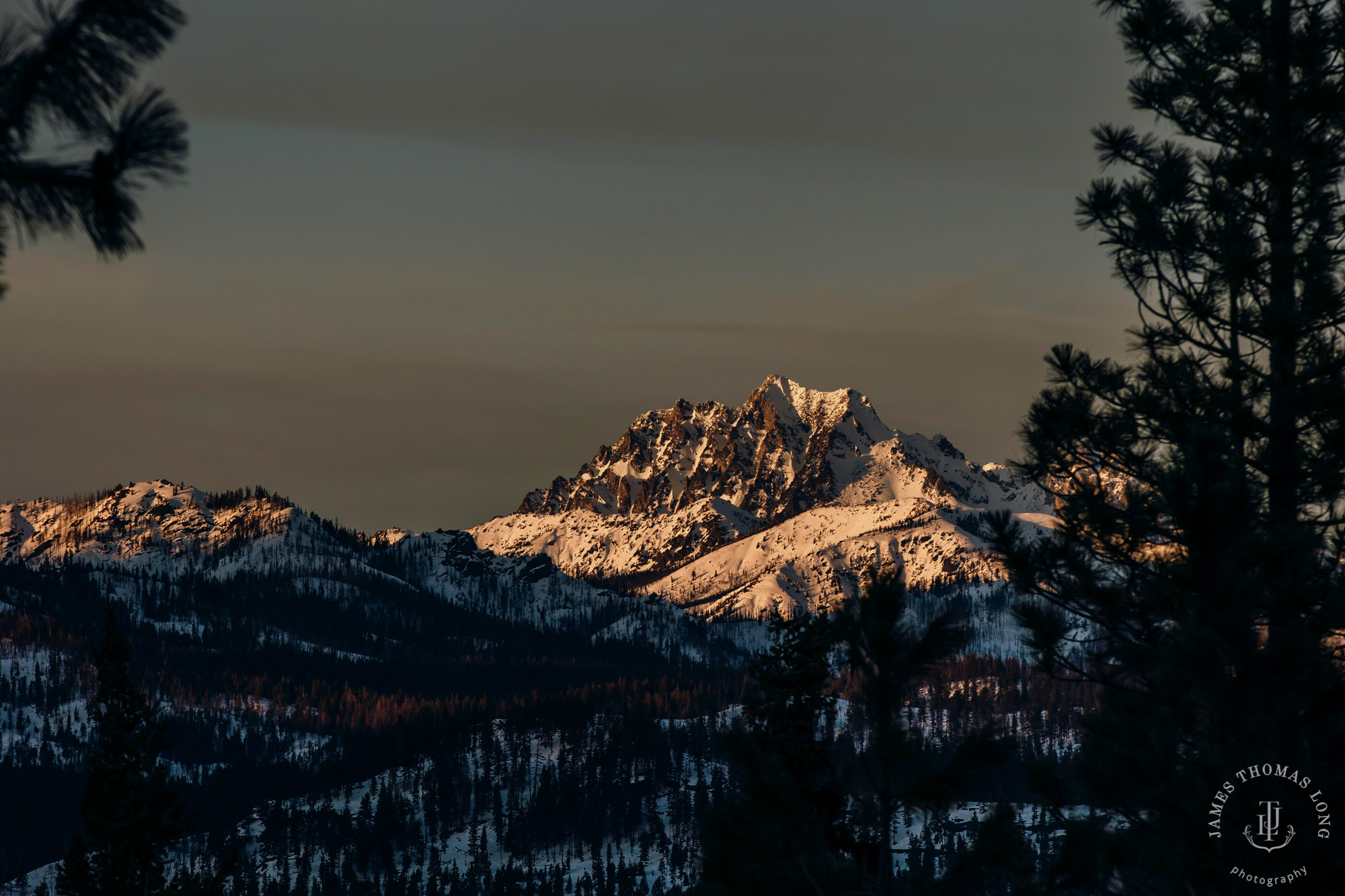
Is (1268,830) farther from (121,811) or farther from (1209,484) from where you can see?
(121,811)

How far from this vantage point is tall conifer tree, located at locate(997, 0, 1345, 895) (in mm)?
18375

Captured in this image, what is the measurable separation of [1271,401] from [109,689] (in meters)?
43.2

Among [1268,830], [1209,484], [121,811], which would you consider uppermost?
[1209,484]

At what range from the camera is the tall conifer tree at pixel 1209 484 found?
18.4 meters

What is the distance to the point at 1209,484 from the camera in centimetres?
1912

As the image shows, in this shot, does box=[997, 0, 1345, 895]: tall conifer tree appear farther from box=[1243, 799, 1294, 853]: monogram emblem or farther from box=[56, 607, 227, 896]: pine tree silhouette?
box=[56, 607, 227, 896]: pine tree silhouette

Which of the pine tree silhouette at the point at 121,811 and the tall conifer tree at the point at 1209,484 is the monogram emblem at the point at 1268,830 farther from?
the pine tree silhouette at the point at 121,811

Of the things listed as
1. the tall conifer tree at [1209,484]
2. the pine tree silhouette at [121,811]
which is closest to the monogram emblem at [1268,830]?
the tall conifer tree at [1209,484]

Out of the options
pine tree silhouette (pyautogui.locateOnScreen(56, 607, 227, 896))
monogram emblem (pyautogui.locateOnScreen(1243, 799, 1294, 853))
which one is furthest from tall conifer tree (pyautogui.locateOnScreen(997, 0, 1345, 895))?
pine tree silhouette (pyautogui.locateOnScreen(56, 607, 227, 896))

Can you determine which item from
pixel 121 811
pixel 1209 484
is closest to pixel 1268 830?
pixel 1209 484

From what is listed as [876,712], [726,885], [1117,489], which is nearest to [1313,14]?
[1117,489]

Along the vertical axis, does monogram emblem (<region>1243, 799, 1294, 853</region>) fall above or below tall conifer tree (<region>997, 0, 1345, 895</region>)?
below

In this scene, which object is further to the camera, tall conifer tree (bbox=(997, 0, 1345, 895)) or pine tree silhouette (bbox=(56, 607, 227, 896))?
pine tree silhouette (bbox=(56, 607, 227, 896))

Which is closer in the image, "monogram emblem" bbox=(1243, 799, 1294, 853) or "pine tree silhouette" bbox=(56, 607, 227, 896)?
"monogram emblem" bbox=(1243, 799, 1294, 853)
